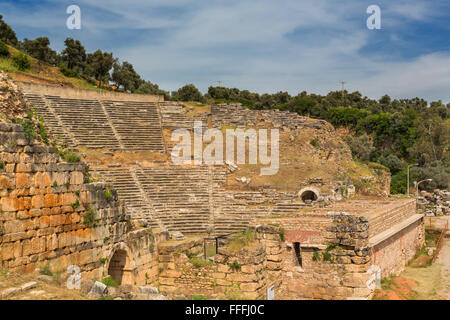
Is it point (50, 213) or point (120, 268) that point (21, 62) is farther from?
point (50, 213)

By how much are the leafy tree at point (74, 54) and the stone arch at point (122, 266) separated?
4395cm

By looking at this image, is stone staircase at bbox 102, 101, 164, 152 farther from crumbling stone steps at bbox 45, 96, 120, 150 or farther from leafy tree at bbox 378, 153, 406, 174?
leafy tree at bbox 378, 153, 406, 174

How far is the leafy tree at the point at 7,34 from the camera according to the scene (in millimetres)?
50537

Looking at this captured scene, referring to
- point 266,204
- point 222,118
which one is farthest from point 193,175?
point 222,118

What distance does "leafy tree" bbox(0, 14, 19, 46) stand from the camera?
166ft

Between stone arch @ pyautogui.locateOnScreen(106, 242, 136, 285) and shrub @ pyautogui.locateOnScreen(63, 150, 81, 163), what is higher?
shrub @ pyautogui.locateOnScreen(63, 150, 81, 163)

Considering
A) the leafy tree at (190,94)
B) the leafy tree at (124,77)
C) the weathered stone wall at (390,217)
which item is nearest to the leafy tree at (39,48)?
the leafy tree at (124,77)

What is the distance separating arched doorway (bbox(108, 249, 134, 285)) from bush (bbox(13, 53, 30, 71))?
33449mm

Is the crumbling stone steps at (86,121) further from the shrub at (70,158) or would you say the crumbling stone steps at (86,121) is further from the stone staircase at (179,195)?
the shrub at (70,158)

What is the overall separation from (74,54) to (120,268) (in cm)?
4433

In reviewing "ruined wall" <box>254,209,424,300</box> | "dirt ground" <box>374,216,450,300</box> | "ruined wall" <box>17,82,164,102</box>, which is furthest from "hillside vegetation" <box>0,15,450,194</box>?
"ruined wall" <box>254,209,424,300</box>
